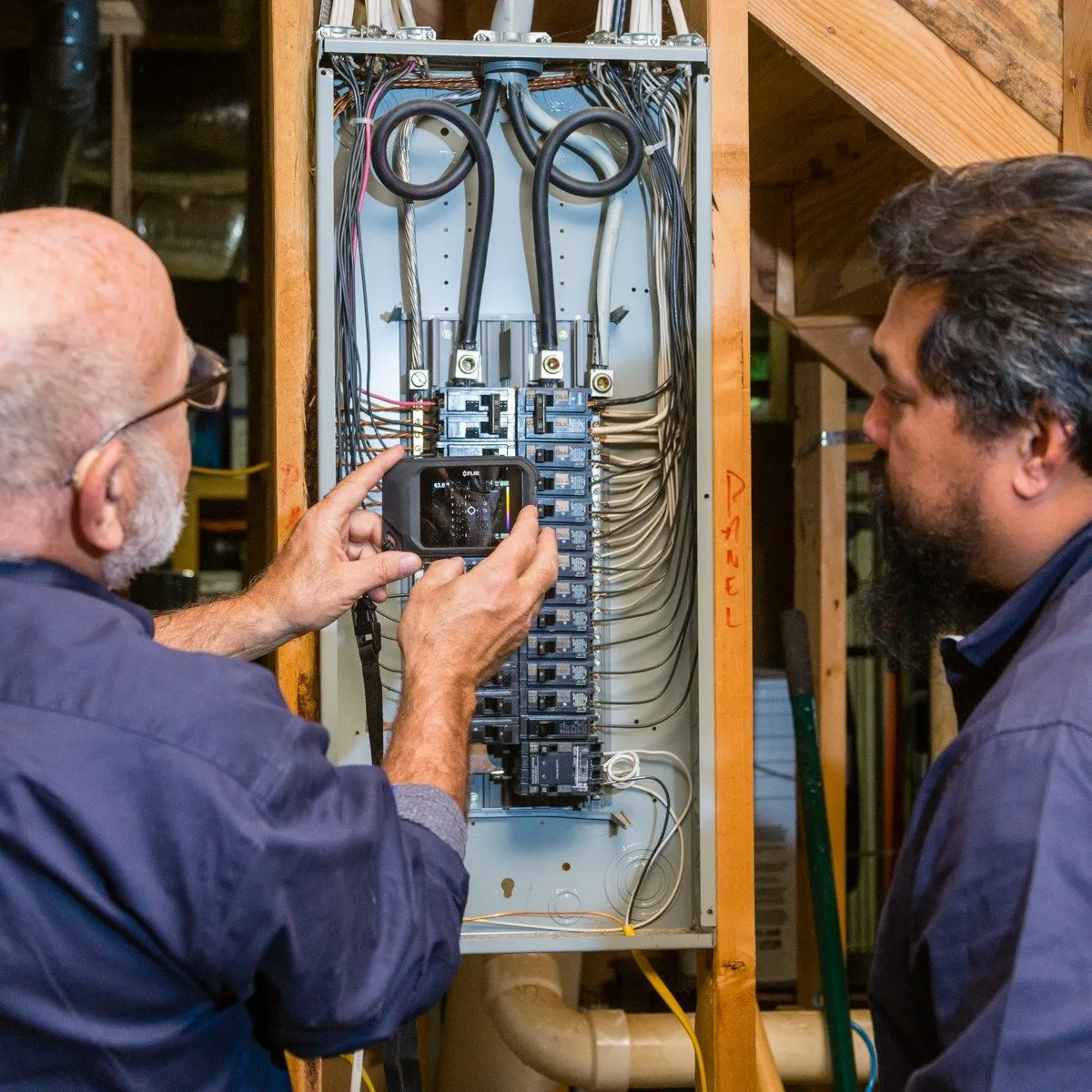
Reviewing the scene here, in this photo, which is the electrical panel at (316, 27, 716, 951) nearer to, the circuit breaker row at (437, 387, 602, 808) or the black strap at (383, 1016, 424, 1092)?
the circuit breaker row at (437, 387, 602, 808)

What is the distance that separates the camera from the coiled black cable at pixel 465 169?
1.50 m

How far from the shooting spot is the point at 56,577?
0.88 meters

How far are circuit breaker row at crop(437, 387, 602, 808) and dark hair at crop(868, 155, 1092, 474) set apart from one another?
0.54 metres

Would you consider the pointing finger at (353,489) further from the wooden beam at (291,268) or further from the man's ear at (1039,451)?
the man's ear at (1039,451)

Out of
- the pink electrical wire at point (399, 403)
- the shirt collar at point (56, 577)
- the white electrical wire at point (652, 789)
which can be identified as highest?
the pink electrical wire at point (399, 403)

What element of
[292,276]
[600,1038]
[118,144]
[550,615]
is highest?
[118,144]

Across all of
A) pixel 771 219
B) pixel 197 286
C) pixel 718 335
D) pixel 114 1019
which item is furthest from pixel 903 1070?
pixel 197 286

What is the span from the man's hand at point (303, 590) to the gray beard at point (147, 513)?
358 mm

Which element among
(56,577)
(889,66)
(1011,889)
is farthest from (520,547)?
(889,66)

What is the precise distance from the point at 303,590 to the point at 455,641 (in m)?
0.24

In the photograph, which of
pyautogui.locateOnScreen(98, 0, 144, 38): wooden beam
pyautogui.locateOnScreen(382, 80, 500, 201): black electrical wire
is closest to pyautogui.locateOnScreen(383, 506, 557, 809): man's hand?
pyautogui.locateOnScreen(382, 80, 500, 201): black electrical wire

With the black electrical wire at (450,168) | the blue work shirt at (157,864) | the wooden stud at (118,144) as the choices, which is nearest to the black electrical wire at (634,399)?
the black electrical wire at (450,168)

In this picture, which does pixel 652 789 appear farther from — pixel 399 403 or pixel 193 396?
pixel 193 396

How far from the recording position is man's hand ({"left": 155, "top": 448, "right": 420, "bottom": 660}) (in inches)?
52.4
